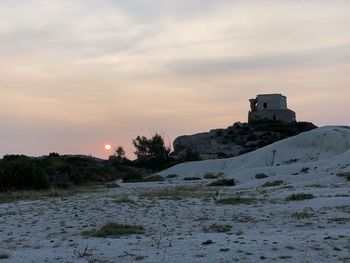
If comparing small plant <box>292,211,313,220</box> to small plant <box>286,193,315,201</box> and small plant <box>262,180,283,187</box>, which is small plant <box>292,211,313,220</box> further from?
small plant <box>262,180,283,187</box>

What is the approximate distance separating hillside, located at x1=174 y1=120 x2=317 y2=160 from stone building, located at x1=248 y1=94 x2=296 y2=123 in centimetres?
561

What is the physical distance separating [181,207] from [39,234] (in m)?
5.25

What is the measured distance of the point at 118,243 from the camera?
1027 cm

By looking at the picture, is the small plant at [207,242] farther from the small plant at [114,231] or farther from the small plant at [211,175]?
the small plant at [211,175]

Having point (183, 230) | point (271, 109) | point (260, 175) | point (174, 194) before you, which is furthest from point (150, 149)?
point (183, 230)

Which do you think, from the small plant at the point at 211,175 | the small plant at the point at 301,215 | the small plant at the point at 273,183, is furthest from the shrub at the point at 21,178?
the small plant at the point at 211,175

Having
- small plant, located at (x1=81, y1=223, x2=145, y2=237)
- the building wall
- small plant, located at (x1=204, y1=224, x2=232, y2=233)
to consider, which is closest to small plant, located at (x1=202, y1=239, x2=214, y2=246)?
small plant, located at (x1=204, y1=224, x2=232, y2=233)

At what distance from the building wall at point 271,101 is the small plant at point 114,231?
87.1 meters

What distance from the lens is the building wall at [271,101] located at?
97506 millimetres

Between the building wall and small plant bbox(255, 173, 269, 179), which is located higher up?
the building wall

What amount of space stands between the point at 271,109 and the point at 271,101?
1449 millimetres

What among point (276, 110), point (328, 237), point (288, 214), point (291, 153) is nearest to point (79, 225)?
point (288, 214)

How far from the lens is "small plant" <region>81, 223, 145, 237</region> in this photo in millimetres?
11516

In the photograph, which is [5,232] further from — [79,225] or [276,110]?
[276,110]
